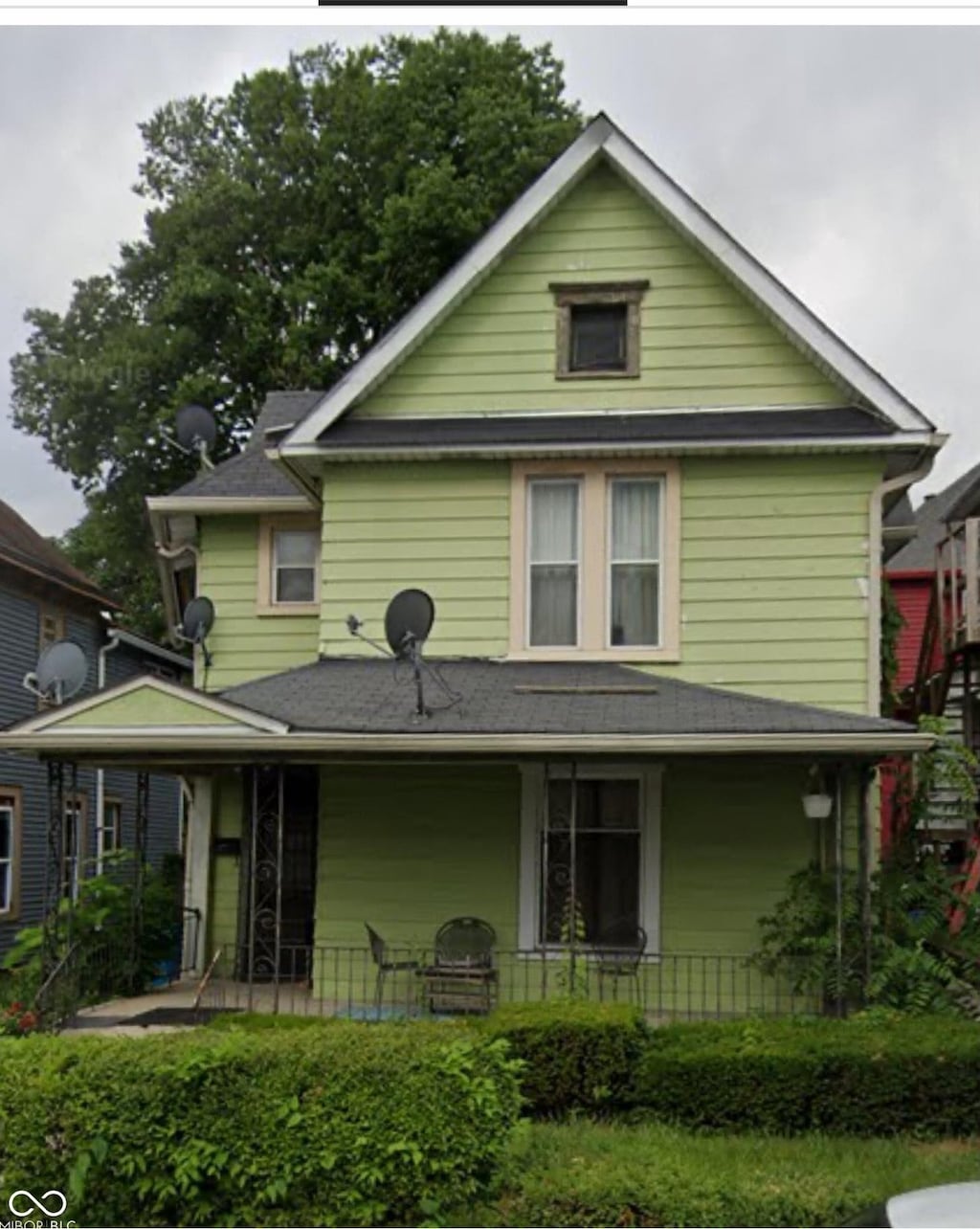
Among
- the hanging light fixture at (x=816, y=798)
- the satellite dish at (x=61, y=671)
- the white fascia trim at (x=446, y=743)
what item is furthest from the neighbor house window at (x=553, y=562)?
the satellite dish at (x=61, y=671)

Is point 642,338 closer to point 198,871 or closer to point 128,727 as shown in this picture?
point 128,727

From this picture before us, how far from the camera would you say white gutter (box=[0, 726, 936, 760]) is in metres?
9.68

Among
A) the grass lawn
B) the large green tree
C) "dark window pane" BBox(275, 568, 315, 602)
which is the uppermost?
the large green tree

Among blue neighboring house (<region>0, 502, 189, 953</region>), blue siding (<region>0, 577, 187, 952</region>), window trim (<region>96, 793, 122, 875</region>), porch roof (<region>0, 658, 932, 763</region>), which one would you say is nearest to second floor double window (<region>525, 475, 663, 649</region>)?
porch roof (<region>0, 658, 932, 763</region>)

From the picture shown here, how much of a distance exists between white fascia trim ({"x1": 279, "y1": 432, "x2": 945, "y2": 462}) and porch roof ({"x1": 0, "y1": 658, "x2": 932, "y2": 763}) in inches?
74.0

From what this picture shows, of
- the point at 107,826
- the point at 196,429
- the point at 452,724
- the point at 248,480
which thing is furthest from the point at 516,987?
the point at 107,826

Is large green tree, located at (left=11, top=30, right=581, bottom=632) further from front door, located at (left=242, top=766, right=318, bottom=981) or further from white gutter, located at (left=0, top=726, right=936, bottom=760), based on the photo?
white gutter, located at (left=0, top=726, right=936, bottom=760)

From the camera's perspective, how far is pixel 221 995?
11.4m

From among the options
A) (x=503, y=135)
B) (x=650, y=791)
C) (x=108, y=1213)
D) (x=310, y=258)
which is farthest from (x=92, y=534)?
(x=108, y=1213)

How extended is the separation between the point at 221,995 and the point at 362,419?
4.85m

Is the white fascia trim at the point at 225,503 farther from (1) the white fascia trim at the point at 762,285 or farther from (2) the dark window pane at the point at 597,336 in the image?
(1) the white fascia trim at the point at 762,285

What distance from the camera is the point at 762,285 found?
37.8 ft

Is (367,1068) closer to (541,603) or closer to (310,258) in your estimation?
(541,603)

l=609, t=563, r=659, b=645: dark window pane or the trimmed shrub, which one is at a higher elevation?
l=609, t=563, r=659, b=645: dark window pane
